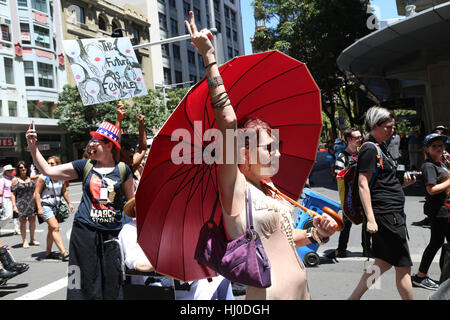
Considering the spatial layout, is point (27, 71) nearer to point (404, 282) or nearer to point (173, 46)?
point (173, 46)

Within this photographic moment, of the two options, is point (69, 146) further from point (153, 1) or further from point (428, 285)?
A: point (428, 285)

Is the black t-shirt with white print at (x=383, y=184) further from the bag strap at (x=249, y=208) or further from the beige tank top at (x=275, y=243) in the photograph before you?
the bag strap at (x=249, y=208)

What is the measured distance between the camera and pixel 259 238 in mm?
1816

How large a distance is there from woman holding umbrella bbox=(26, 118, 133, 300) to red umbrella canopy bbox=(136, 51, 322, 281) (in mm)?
1374

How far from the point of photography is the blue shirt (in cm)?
338

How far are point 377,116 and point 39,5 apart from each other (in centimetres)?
3410

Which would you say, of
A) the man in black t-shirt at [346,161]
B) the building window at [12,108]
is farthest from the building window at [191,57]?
→ the man in black t-shirt at [346,161]

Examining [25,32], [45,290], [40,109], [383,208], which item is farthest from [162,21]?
[383,208]

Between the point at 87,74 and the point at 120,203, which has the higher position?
the point at 87,74

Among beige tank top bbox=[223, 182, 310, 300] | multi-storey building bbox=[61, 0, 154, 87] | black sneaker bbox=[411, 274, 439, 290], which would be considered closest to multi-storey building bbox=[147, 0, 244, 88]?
multi-storey building bbox=[61, 0, 154, 87]

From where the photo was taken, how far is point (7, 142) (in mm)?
29781
